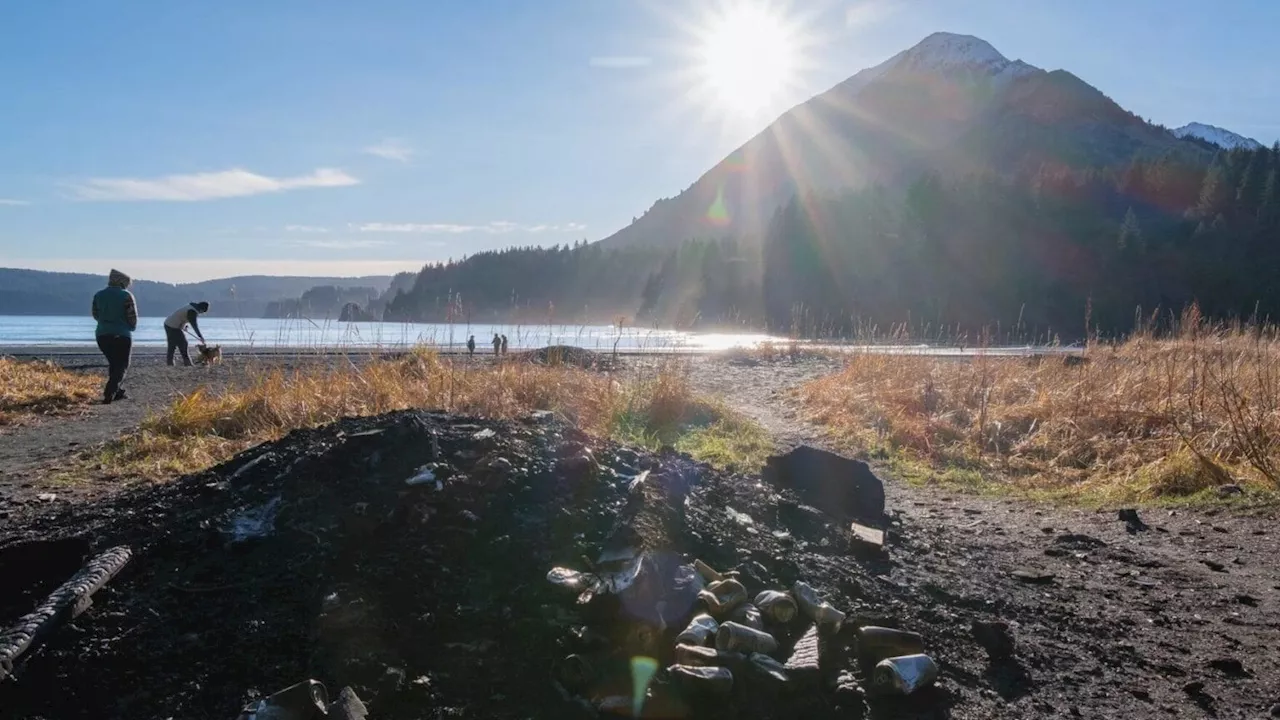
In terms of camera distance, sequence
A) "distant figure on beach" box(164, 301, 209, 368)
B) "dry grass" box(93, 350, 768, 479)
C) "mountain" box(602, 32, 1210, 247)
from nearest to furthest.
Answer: "dry grass" box(93, 350, 768, 479), "distant figure on beach" box(164, 301, 209, 368), "mountain" box(602, 32, 1210, 247)

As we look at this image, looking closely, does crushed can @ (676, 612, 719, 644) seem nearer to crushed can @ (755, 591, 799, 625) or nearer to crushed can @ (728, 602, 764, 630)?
crushed can @ (728, 602, 764, 630)

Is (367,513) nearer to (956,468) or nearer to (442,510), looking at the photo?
(442,510)

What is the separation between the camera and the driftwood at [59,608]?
2078mm

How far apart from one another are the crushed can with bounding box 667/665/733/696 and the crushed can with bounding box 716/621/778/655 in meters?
0.18

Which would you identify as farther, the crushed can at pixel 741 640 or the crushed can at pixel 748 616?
the crushed can at pixel 748 616

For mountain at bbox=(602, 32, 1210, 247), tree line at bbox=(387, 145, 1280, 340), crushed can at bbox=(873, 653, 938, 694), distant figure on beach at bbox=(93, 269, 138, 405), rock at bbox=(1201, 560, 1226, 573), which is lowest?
rock at bbox=(1201, 560, 1226, 573)

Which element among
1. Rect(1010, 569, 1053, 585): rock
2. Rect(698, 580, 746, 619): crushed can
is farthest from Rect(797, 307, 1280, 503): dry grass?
Rect(698, 580, 746, 619): crushed can

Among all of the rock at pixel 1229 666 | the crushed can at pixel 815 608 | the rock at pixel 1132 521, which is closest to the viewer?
the rock at pixel 1229 666

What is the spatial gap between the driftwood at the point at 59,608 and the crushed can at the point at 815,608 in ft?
8.18

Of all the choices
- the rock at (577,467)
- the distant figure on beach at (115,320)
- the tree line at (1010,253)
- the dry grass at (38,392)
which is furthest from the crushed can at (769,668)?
the tree line at (1010,253)

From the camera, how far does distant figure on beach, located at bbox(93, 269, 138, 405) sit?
31.8 feet

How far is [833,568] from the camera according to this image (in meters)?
3.36

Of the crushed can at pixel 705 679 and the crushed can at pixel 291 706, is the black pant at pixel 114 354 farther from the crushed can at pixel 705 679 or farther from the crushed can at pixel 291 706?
the crushed can at pixel 705 679

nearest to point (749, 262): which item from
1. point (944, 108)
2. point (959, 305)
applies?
point (959, 305)
